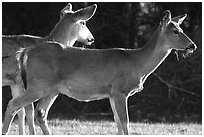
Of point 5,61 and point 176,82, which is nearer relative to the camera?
point 5,61

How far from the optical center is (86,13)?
9.98 meters

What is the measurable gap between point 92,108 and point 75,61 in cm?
865

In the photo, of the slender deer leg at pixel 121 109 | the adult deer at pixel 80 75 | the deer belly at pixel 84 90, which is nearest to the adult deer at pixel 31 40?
the adult deer at pixel 80 75

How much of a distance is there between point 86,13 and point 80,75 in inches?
87.3

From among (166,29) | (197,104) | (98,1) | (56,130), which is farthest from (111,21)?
(166,29)

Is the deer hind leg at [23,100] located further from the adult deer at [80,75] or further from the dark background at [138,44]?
the dark background at [138,44]

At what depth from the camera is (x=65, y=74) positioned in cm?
795

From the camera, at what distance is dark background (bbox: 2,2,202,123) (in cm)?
1636

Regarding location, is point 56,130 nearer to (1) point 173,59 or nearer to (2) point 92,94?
(2) point 92,94

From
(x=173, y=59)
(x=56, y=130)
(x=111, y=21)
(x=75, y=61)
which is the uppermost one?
(x=111, y=21)

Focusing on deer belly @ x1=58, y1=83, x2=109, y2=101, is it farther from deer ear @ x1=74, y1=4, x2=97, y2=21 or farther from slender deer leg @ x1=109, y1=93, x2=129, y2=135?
deer ear @ x1=74, y1=4, x2=97, y2=21

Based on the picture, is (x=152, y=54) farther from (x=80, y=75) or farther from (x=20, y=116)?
(x=20, y=116)

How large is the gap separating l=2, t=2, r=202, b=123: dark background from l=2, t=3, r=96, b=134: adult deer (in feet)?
18.9

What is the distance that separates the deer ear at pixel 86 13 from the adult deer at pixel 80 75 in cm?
182
